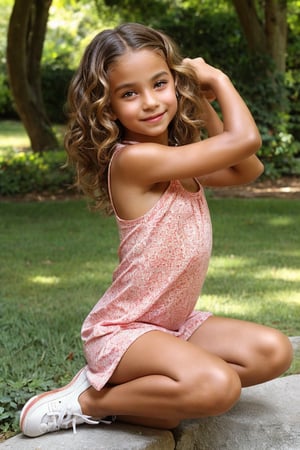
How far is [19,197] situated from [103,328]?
23.5ft

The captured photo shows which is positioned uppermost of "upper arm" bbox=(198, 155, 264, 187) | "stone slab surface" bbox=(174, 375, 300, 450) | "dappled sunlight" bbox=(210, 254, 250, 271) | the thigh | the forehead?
the forehead

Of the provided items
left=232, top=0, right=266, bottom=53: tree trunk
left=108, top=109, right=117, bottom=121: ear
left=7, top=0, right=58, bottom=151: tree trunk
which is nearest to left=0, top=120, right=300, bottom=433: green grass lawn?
left=108, top=109, right=117, bottom=121: ear

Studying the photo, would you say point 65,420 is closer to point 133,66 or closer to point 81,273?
point 133,66

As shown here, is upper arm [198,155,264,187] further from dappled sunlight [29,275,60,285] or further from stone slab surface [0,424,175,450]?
dappled sunlight [29,275,60,285]

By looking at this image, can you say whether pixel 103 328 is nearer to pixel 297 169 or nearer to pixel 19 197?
pixel 19 197

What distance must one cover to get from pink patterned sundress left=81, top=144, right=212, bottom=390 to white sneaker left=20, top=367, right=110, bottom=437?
0.36 feet

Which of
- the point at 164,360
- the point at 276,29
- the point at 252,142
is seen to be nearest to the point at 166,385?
the point at 164,360

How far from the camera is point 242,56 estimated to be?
11688 millimetres

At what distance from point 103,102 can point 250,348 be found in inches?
38.0

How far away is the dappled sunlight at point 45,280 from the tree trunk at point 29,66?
650 centimetres

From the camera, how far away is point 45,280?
5320mm

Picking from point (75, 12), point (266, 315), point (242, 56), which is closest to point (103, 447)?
point (266, 315)

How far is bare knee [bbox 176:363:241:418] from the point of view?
8.18 ft

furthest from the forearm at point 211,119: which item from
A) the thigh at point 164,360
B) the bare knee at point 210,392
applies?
the bare knee at point 210,392
